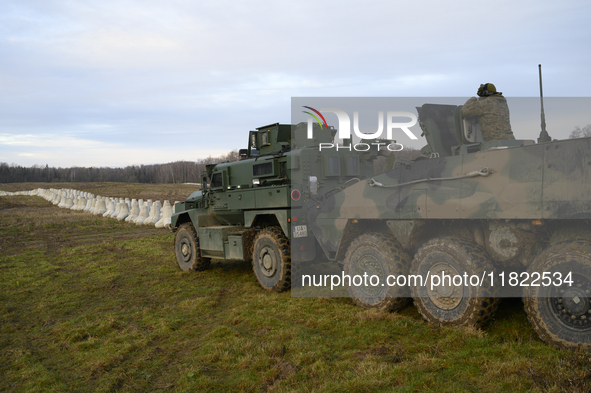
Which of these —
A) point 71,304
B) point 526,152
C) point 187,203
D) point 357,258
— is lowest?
point 71,304

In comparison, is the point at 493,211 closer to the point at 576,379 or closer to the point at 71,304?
the point at 576,379

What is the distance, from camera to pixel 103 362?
4.91 m

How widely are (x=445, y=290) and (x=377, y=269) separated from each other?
3.66 ft

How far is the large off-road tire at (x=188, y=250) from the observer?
10.1 metres

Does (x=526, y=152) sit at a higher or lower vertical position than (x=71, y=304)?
higher

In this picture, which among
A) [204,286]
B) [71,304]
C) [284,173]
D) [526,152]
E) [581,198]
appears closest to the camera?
[581,198]

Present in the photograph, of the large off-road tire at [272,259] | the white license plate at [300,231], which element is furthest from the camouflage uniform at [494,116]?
the large off-road tire at [272,259]

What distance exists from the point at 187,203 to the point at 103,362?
648 centimetres

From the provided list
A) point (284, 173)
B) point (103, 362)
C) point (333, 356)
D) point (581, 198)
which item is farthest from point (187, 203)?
point (581, 198)

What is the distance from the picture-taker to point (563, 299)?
168 inches

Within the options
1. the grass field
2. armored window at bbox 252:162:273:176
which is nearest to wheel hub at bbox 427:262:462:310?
the grass field

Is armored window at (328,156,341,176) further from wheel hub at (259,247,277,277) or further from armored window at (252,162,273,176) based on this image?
wheel hub at (259,247,277,277)

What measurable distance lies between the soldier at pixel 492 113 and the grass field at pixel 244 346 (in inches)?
86.3

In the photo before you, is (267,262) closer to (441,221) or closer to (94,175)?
(441,221)
